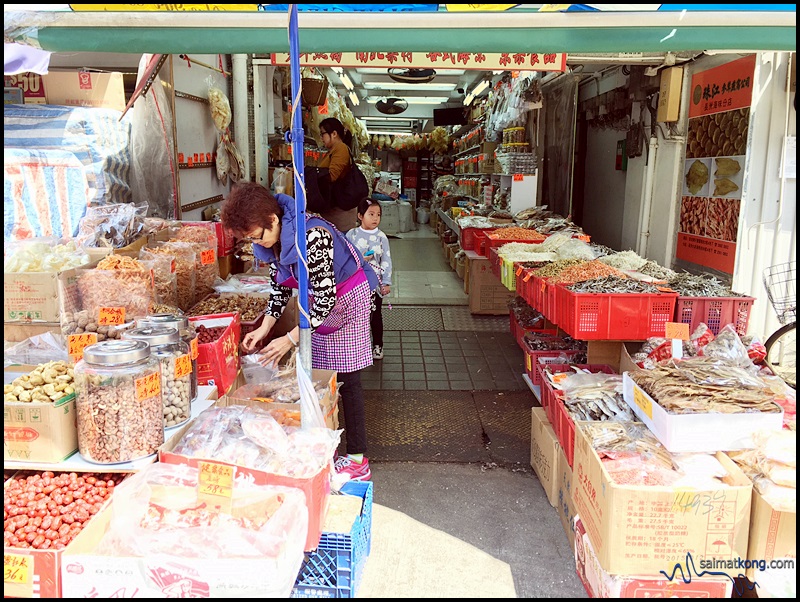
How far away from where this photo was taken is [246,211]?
3092 mm

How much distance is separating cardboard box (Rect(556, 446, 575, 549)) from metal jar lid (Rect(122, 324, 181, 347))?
7.06 ft

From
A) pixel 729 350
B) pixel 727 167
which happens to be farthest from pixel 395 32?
pixel 727 167

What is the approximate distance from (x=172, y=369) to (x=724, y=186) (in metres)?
5.28

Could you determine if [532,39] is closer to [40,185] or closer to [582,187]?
[40,185]

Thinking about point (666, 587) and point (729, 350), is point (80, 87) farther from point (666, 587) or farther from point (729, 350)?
point (666, 587)

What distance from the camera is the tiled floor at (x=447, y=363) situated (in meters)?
5.72

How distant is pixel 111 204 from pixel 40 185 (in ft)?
1.53

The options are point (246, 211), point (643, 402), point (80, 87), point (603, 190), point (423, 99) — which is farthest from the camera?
point (423, 99)

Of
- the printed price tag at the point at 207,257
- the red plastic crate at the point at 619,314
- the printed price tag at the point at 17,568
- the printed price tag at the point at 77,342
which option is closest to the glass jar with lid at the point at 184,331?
the printed price tag at the point at 77,342

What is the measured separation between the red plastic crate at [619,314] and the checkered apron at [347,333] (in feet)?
4.44

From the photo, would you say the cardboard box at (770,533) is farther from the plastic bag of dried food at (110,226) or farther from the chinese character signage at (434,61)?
the plastic bag of dried food at (110,226)

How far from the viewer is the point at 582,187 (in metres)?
11.5

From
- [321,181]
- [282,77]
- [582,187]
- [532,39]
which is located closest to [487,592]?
[532,39]

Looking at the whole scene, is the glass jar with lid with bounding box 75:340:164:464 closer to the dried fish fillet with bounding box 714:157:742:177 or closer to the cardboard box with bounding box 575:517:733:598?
the cardboard box with bounding box 575:517:733:598
